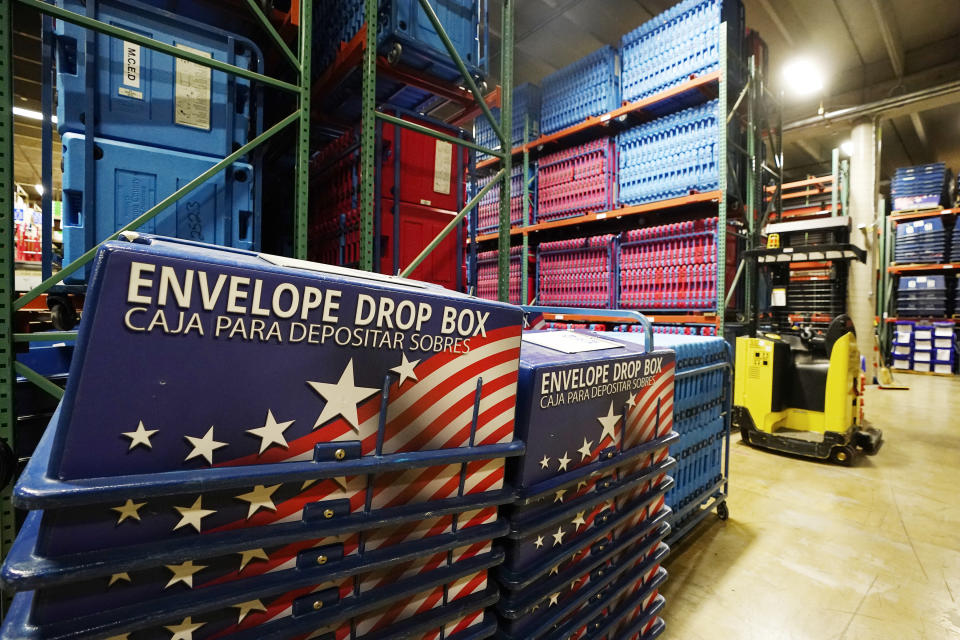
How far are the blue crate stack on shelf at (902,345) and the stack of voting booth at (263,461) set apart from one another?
542 inches

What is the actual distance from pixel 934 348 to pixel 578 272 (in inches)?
388

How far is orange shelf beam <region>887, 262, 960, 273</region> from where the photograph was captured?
9.20 m

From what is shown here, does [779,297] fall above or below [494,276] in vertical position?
below

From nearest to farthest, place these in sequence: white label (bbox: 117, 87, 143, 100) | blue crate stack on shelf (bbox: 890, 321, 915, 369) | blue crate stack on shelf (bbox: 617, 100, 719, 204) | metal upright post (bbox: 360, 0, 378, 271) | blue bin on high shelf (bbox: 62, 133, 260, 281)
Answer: blue bin on high shelf (bbox: 62, 133, 260, 281), white label (bbox: 117, 87, 143, 100), metal upright post (bbox: 360, 0, 378, 271), blue crate stack on shelf (bbox: 617, 100, 719, 204), blue crate stack on shelf (bbox: 890, 321, 915, 369)

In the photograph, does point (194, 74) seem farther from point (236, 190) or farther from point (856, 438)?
point (856, 438)

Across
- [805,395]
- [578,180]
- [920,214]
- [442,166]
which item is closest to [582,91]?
[578,180]

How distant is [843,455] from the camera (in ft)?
12.5

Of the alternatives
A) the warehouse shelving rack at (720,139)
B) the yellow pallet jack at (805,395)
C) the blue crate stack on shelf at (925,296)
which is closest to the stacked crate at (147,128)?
the warehouse shelving rack at (720,139)

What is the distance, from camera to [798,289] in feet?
Answer: 18.6

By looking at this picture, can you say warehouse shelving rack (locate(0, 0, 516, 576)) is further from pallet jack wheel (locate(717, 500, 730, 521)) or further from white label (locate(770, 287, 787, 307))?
white label (locate(770, 287, 787, 307))

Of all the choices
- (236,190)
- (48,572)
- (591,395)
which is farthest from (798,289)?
(48,572)

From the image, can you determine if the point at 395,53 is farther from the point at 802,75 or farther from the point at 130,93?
the point at 802,75

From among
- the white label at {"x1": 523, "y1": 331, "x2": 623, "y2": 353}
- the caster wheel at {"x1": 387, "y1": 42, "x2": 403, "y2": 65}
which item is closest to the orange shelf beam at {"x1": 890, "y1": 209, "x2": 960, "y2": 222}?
the caster wheel at {"x1": 387, "y1": 42, "x2": 403, "y2": 65}

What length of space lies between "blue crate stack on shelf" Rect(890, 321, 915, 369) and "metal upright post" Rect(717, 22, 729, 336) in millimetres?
9387
